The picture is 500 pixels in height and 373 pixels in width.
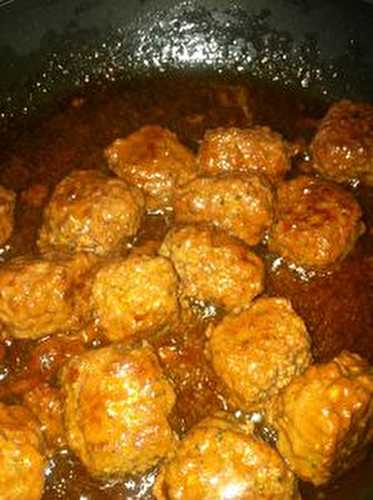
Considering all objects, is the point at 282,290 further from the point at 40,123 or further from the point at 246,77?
the point at 40,123

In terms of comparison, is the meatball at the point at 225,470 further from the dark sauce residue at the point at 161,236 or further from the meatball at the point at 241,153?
the meatball at the point at 241,153

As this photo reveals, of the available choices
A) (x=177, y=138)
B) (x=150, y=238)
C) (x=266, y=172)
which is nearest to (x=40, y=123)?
(x=177, y=138)

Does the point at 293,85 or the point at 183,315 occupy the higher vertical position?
the point at 293,85

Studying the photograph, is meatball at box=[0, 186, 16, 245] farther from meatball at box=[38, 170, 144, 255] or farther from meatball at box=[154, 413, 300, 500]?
meatball at box=[154, 413, 300, 500]

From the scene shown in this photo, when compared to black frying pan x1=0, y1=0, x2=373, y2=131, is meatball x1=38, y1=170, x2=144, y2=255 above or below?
below

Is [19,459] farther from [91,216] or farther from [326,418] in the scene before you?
[326,418]

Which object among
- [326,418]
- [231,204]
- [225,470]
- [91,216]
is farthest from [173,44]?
[225,470]

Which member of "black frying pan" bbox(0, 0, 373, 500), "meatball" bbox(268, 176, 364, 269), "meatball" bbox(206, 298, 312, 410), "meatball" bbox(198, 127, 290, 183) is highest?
"black frying pan" bbox(0, 0, 373, 500)

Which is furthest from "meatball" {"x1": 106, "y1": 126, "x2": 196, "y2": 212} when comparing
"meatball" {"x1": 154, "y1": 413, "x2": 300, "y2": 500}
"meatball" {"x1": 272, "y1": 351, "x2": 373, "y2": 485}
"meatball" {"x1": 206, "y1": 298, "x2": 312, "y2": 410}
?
"meatball" {"x1": 154, "y1": 413, "x2": 300, "y2": 500}
